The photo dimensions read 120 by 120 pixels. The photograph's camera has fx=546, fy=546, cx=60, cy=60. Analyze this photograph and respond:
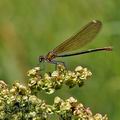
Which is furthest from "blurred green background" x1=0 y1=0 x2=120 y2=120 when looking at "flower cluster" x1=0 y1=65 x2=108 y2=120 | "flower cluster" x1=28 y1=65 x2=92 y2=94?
"flower cluster" x1=0 y1=65 x2=108 y2=120

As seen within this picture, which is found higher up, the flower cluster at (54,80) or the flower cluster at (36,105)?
the flower cluster at (54,80)

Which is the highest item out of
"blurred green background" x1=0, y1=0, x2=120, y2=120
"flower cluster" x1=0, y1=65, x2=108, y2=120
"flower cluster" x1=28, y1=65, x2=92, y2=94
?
"blurred green background" x1=0, y1=0, x2=120, y2=120

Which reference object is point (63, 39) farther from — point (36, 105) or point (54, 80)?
point (36, 105)

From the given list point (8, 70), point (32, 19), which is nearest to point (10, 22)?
point (32, 19)

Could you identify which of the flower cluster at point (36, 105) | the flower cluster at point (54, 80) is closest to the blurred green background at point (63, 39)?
the flower cluster at point (54, 80)

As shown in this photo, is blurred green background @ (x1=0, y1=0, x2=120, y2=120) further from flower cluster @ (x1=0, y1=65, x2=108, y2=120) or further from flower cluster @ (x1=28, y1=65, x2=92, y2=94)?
flower cluster @ (x1=0, y1=65, x2=108, y2=120)

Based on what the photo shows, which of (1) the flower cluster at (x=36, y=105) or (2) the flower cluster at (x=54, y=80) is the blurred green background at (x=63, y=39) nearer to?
(2) the flower cluster at (x=54, y=80)

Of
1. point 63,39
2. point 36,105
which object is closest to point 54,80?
point 36,105

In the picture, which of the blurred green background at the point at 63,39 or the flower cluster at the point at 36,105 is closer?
the flower cluster at the point at 36,105

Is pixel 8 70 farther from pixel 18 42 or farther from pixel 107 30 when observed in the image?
pixel 107 30
